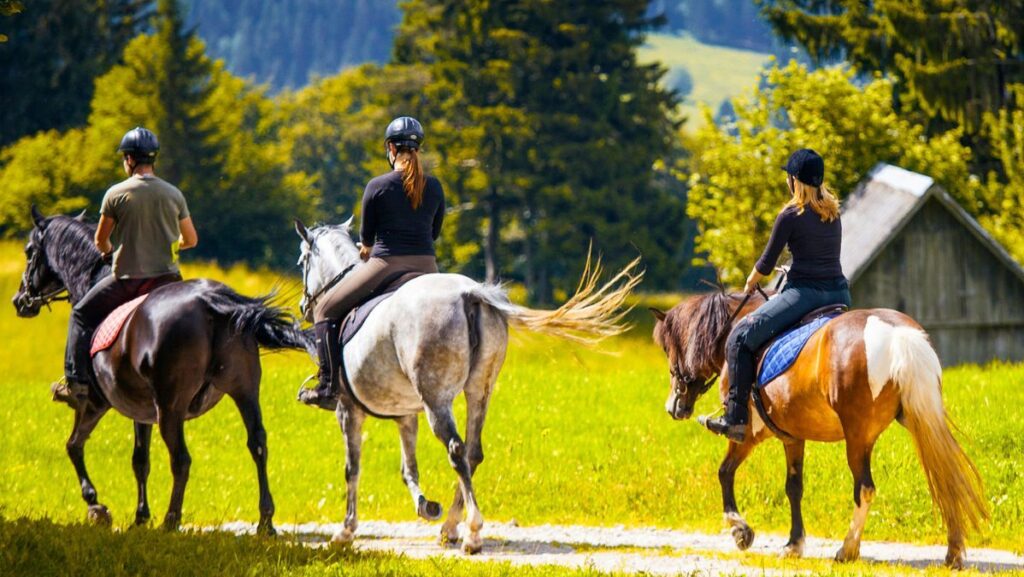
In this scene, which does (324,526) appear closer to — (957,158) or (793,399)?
(793,399)

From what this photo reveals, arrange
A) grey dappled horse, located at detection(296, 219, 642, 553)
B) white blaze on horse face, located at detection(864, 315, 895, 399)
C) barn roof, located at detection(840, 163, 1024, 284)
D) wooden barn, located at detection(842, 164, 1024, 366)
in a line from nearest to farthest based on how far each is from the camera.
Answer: white blaze on horse face, located at detection(864, 315, 895, 399) < grey dappled horse, located at detection(296, 219, 642, 553) < barn roof, located at detection(840, 163, 1024, 284) < wooden barn, located at detection(842, 164, 1024, 366)

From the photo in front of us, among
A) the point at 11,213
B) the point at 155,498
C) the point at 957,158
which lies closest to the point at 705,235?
the point at 957,158

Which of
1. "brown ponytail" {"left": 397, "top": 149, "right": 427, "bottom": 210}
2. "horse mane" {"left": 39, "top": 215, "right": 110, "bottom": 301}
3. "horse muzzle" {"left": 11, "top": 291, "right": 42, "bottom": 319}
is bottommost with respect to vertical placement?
"horse muzzle" {"left": 11, "top": 291, "right": 42, "bottom": 319}

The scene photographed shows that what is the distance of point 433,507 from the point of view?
1312 centimetres

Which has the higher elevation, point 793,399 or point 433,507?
point 793,399

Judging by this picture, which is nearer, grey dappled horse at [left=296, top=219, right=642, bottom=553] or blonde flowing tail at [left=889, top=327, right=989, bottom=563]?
blonde flowing tail at [left=889, top=327, right=989, bottom=563]

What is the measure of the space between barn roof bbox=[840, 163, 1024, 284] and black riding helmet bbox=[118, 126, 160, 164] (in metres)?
21.7

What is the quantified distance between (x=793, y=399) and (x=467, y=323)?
2.96 m

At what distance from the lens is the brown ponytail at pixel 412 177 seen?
1352cm

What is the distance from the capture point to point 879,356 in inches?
464

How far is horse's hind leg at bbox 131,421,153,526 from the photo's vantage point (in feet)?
47.6

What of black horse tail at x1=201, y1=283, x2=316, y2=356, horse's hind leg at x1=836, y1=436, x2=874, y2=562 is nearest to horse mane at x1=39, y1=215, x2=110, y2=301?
black horse tail at x1=201, y1=283, x2=316, y2=356

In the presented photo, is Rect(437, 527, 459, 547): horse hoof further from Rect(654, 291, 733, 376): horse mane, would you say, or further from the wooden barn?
the wooden barn

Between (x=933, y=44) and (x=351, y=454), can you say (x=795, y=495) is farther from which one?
(x=933, y=44)
